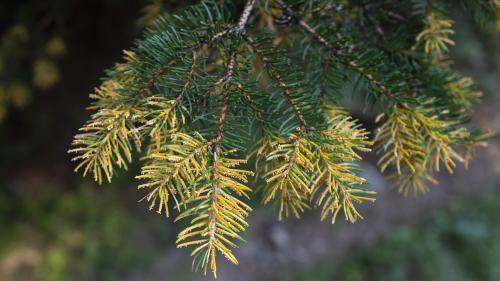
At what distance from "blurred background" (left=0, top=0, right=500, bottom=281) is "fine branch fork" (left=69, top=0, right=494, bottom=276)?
2429mm

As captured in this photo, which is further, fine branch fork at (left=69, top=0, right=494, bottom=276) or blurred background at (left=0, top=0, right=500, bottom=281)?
blurred background at (left=0, top=0, right=500, bottom=281)

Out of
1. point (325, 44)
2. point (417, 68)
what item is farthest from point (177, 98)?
point (417, 68)

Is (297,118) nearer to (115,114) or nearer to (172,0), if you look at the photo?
(115,114)

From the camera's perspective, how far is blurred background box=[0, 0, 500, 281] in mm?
3477

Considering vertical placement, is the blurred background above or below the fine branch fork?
below

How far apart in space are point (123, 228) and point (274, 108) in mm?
3275

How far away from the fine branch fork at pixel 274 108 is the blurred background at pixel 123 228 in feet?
7.97

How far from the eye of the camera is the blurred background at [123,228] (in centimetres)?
348

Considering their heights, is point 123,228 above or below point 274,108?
below

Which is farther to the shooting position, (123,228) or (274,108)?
(123,228)

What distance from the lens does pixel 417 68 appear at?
979mm

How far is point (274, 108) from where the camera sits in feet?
2.80

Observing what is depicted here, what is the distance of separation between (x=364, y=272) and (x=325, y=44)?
3341 millimetres

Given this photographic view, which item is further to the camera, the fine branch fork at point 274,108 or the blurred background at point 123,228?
the blurred background at point 123,228
